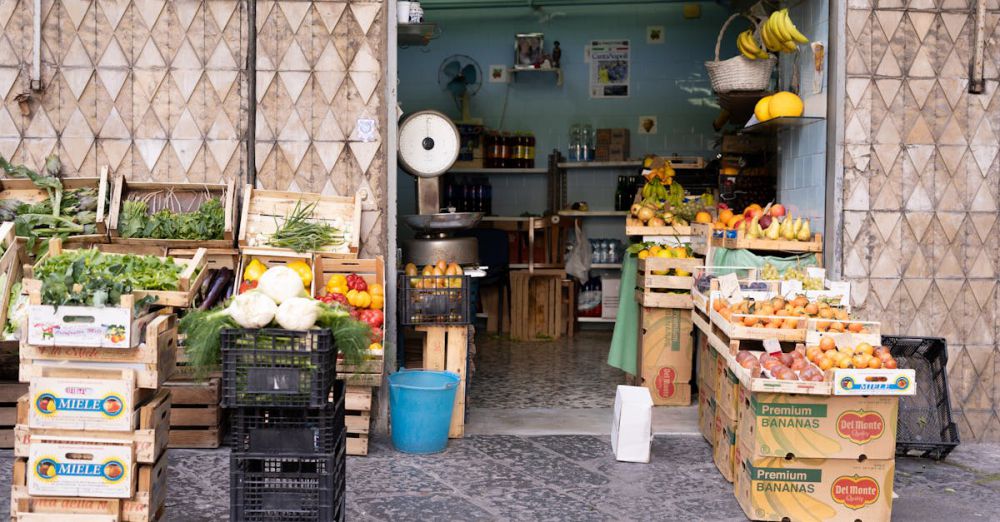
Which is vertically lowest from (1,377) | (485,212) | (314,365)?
(1,377)

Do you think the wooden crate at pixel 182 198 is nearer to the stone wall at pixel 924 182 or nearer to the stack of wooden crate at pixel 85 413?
the stack of wooden crate at pixel 85 413

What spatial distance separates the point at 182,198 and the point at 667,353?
348cm

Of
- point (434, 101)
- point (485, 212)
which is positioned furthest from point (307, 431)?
point (434, 101)

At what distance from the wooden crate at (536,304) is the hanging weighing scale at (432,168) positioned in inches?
146

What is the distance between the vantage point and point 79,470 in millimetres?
4047

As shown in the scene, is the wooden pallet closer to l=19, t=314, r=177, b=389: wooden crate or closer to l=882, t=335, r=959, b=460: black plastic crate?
l=19, t=314, r=177, b=389: wooden crate

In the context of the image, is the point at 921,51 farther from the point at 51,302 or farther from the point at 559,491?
the point at 51,302

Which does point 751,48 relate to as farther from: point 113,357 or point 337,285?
point 113,357

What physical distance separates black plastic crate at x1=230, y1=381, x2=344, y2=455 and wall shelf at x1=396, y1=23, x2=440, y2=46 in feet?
11.0

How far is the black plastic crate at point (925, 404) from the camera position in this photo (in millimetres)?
5586

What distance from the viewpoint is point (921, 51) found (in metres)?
6.01

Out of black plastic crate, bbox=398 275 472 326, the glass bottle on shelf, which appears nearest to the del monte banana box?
black plastic crate, bbox=398 275 472 326

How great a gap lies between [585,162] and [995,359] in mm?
5566

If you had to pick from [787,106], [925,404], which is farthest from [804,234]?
[925,404]
